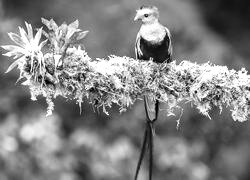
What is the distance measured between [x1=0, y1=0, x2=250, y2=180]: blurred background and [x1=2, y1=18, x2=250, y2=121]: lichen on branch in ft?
10.2

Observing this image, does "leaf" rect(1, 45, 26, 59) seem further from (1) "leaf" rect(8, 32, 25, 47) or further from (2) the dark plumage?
(2) the dark plumage

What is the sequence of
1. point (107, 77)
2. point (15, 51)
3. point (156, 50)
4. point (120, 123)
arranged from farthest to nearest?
point (120, 123)
point (156, 50)
point (107, 77)
point (15, 51)

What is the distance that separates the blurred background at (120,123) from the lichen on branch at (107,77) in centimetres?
312

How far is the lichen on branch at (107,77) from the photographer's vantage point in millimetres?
2555

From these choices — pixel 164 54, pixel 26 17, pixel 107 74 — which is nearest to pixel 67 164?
pixel 26 17

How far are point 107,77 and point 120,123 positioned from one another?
3.92 metres

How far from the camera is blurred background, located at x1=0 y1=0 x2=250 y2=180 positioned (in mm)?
6059

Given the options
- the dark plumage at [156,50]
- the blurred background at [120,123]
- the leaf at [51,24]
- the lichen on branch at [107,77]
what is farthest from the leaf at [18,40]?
the blurred background at [120,123]

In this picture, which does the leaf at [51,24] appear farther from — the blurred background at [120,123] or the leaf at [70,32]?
the blurred background at [120,123]

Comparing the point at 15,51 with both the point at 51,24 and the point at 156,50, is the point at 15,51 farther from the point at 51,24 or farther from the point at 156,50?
the point at 156,50

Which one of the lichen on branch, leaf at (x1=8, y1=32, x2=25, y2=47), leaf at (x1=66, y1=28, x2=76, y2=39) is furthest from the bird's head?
leaf at (x1=8, y1=32, x2=25, y2=47)

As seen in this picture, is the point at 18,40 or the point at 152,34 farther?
the point at 152,34

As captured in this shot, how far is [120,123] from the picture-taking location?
6.68 meters

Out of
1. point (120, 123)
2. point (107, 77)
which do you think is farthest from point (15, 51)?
point (120, 123)
